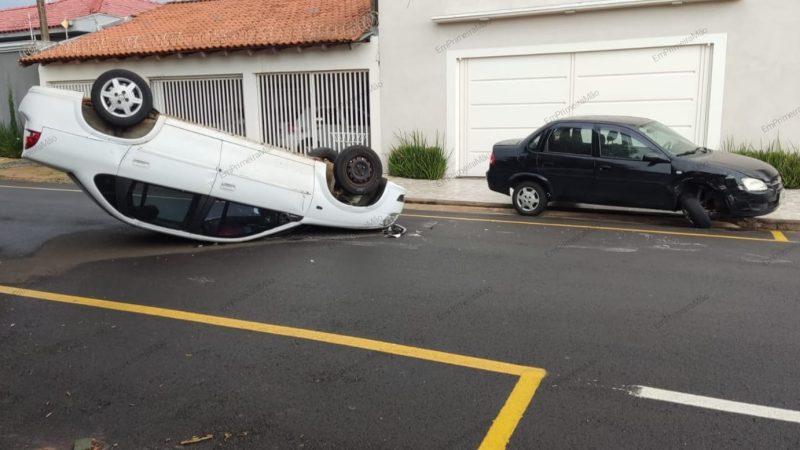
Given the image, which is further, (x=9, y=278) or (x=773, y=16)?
(x=773, y=16)

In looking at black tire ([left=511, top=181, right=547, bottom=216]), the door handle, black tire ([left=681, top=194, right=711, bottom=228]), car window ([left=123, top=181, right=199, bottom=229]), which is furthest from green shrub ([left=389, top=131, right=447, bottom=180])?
the door handle

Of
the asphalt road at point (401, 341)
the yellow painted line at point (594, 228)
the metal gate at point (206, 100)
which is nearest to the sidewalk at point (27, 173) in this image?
the metal gate at point (206, 100)

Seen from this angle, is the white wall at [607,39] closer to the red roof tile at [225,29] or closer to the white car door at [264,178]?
the red roof tile at [225,29]

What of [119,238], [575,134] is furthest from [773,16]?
[119,238]

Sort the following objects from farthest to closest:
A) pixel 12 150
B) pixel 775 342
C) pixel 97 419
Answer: pixel 12 150
pixel 775 342
pixel 97 419

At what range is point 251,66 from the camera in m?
17.5

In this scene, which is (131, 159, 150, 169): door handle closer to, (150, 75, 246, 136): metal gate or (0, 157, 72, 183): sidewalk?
(0, 157, 72, 183): sidewalk

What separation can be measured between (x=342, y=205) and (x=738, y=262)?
197 inches

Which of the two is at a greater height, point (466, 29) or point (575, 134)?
point (466, 29)

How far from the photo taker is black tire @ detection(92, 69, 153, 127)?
8188mm

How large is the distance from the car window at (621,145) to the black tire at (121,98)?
652 centimetres

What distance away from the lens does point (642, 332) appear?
5539 mm

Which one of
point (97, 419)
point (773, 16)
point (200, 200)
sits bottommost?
point (97, 419)

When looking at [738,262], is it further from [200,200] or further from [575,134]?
[200,200]
